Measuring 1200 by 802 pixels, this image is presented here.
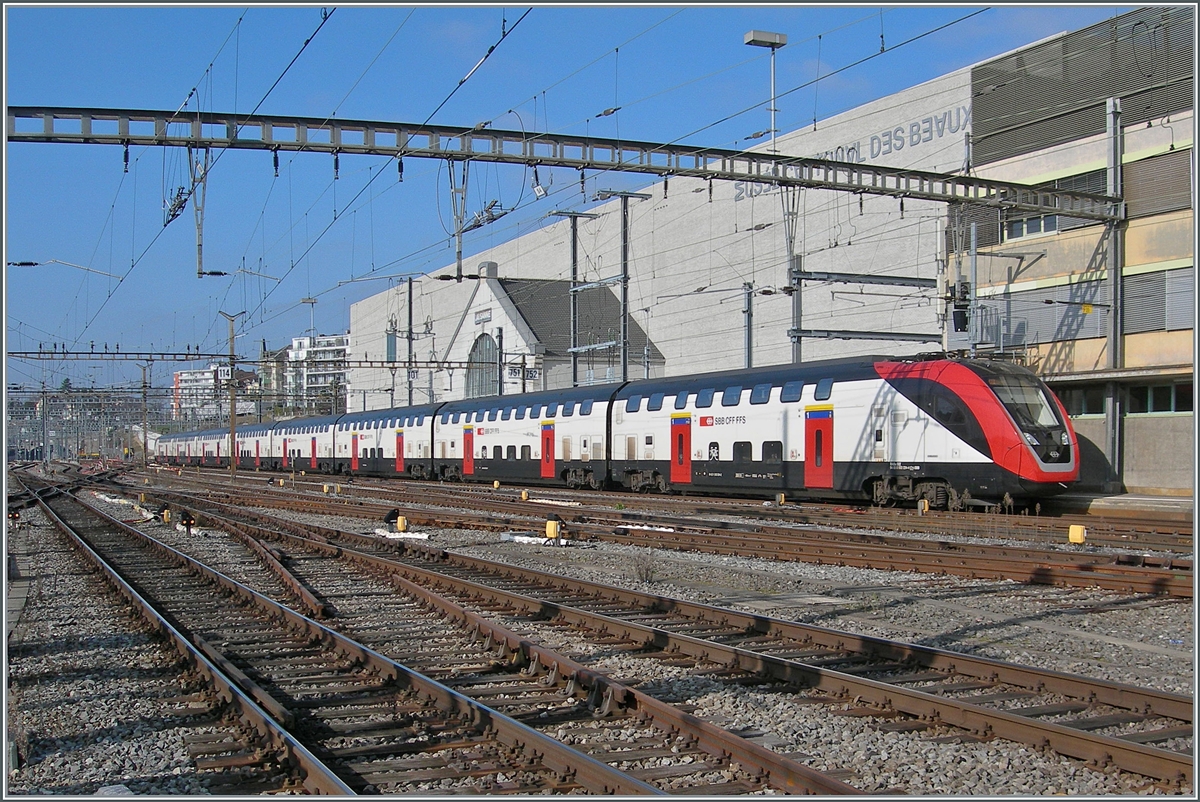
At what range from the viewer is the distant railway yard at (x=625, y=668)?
602cm

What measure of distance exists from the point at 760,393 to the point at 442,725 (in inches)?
767

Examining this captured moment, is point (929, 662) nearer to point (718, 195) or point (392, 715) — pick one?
point (392, 715)

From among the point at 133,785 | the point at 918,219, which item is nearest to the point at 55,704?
the point at 133,785

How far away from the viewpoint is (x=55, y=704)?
26.7 feet

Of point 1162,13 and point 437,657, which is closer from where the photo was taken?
point 437,657

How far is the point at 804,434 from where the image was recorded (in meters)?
24.3

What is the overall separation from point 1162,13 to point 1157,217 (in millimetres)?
5913

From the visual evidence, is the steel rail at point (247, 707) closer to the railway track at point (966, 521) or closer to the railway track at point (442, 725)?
the railway track at point (442, 725)

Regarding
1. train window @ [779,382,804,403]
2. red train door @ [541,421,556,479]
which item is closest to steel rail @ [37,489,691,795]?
train window @ [779,382,804,403]

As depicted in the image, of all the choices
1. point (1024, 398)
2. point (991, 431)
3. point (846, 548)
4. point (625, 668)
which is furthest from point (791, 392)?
point (625, 668)

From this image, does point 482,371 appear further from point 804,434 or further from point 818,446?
point 818,446

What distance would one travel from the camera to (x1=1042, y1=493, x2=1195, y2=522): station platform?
72.4ft

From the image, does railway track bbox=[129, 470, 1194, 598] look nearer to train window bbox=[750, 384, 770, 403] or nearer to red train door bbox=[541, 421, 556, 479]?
train window bbox=[750, 384, 770, 403]

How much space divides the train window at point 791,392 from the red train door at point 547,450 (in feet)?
37.2
